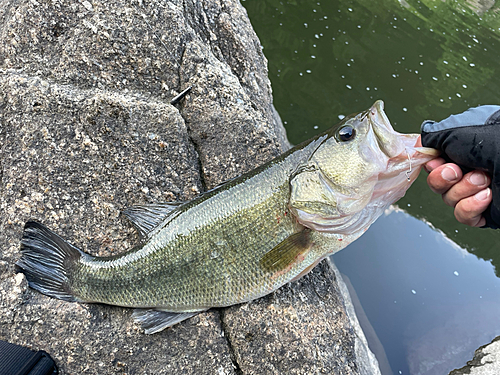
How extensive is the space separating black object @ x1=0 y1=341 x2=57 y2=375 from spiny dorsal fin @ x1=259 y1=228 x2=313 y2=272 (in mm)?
1618

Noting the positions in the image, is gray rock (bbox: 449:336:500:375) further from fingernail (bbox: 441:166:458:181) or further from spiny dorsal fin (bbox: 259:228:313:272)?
spiny dorsal fin (bbox: 259:228:313:272)

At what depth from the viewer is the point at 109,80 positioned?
9.61ft

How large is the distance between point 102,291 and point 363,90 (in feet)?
23.6

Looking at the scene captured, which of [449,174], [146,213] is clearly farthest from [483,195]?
[146,213]

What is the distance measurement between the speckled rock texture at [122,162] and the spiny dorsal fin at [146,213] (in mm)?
153

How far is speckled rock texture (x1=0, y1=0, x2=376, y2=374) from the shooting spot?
2.48 meters

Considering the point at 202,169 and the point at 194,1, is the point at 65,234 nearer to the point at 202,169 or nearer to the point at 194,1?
the point at 202,169

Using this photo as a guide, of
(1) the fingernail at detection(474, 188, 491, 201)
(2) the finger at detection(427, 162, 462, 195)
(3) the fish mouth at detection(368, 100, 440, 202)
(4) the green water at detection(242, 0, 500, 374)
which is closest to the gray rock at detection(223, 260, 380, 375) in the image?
(3) the fish mouth at detection(368, 100, 440, 202)

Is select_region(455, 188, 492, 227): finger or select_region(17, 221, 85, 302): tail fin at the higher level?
select_region(455, 188, 492, 227): finger

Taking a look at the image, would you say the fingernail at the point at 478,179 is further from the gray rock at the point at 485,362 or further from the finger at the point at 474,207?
the gray rock at the point at 485,362

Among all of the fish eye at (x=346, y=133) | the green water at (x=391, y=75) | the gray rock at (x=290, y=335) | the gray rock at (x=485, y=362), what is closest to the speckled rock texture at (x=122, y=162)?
the gray rock at (x=290, y=335)

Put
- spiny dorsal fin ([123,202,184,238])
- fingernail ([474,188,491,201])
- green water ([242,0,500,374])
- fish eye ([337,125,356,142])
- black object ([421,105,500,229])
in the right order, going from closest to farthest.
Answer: black object ([421,105,500,229]) → fingernail ([474,188,491,201]) → fish eye ([337,125,356,142]) → spiny dorsal fin ([123,202,184,238]) → green water ([242,0,500,374])

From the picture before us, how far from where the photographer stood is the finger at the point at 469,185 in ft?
7.45

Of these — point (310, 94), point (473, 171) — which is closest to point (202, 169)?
point (473, 171)
